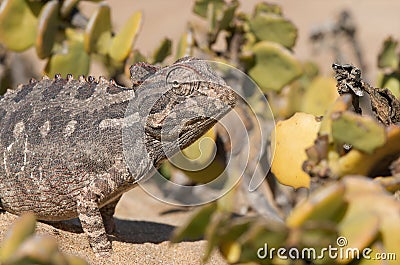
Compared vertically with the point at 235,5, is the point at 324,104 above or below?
below

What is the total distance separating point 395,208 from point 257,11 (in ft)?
9.07

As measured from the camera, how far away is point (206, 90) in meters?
2.42

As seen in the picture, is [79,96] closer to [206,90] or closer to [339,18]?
[206,90]

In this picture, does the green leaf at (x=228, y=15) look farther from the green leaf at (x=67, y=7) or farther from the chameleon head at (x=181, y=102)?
the chameleon head at (x=181, y=102)

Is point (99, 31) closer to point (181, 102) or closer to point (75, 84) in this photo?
point (75, 84)

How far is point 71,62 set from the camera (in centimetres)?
383

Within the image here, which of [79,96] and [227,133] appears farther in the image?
[227,133]

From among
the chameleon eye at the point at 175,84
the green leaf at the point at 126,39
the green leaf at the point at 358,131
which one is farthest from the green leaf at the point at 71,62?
the green leaf at the point at 358,131

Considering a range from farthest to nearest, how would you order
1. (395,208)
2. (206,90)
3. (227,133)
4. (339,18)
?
(339,18) → (227,133) → (206,90) → (395,208)

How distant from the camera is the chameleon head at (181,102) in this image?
2.41 metres

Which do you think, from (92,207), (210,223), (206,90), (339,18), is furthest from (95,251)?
(339,18)

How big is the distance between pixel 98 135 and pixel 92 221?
34 centimetres
